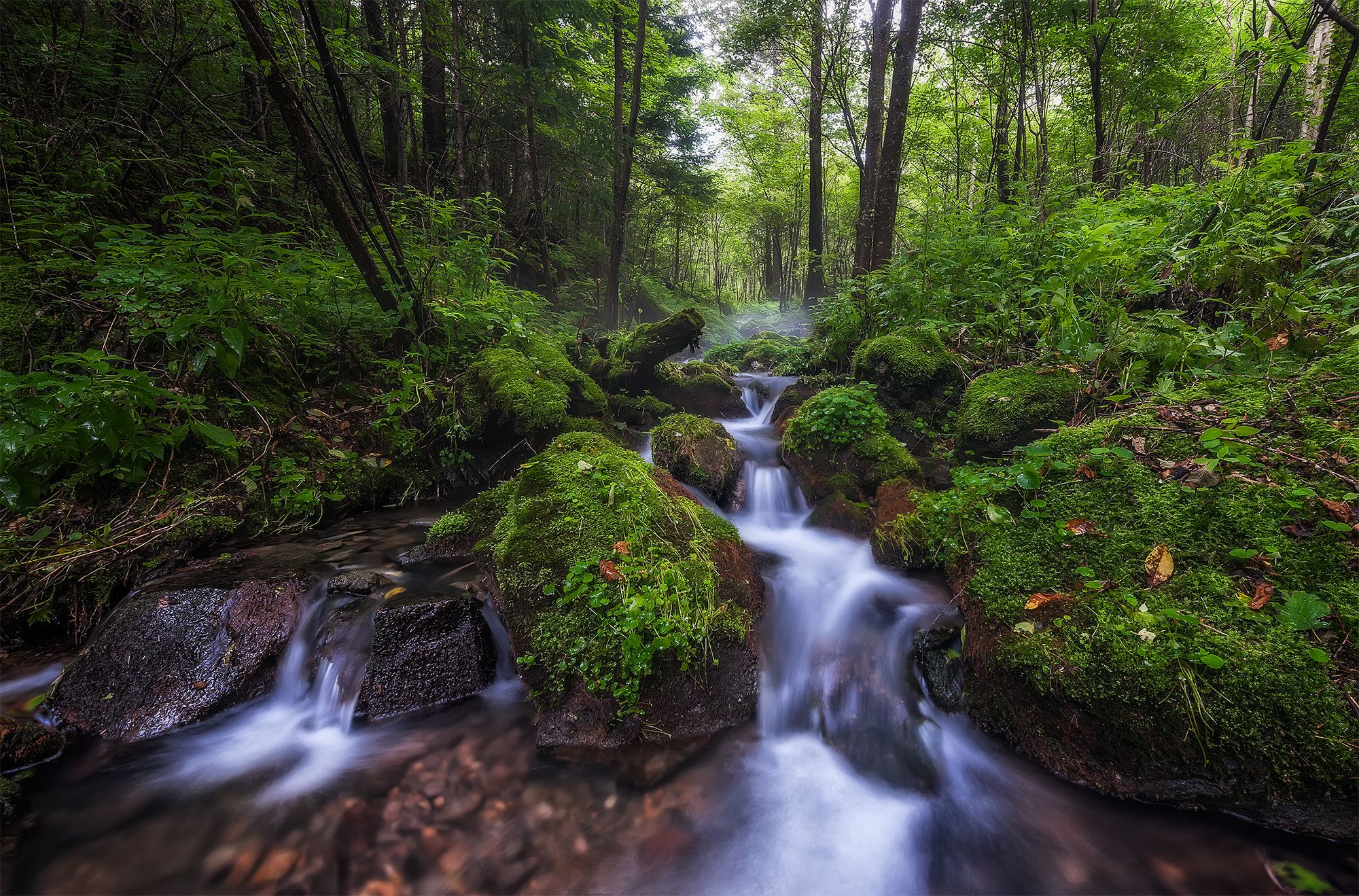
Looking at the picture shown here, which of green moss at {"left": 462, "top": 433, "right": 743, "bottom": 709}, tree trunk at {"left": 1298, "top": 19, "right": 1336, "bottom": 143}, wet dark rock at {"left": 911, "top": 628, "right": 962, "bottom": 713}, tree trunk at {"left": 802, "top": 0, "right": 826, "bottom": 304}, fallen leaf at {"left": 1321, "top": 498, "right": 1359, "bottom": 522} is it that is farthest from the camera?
tree trunk at {"left": 802, "top": 0, "right": 826, "bottom": 304}

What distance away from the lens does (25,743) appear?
2479 mm

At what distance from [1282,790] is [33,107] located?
9995mm

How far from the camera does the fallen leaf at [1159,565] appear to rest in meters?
2.43

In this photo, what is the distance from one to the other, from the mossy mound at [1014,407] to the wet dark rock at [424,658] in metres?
4.38

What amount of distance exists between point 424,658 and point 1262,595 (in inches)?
176

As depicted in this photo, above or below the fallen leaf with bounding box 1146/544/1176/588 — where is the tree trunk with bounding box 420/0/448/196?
above

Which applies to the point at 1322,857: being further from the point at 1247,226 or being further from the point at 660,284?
the point at 660,284

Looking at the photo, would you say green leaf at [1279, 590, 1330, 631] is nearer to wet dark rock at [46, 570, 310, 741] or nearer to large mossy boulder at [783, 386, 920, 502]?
large mossy boulder at [783, 386, 920, 502]

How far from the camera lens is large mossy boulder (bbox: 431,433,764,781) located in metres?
2.66

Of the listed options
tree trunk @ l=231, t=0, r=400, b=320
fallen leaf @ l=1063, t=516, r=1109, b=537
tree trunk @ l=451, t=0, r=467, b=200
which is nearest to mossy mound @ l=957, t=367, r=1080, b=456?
fallen leaf @ l=1063, t=516, r=1109, b=537

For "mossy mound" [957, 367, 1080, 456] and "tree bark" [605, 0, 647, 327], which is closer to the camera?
"mossy mound" [957, 367, 1080, 456]

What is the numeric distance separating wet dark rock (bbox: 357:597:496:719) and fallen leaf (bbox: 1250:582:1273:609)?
4.09 metres

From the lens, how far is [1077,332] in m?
3.80

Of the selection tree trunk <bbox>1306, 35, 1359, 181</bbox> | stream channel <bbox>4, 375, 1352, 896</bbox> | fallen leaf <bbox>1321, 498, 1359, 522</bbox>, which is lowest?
stream channel <bbox>4, 375, 1352, 896</bbox>
